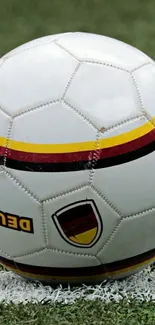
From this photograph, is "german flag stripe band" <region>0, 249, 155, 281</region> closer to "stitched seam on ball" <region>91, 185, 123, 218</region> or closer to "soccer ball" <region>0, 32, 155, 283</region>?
"soccer ball" <region>0, 32, 155, 283</region>

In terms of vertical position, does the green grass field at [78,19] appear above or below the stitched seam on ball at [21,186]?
above

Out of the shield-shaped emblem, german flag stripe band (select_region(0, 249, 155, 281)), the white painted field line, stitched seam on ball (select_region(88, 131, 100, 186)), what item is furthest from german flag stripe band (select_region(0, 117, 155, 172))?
the white painted field line

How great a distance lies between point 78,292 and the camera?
12.9 ft

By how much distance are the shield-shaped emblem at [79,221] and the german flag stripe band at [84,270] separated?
0.65 ft

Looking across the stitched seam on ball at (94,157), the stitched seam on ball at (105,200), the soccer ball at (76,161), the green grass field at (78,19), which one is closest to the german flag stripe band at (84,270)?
the soccer ball at (76,161)

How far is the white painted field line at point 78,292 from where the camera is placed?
3887mm

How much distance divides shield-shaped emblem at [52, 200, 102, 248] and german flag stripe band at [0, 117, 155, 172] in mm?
163

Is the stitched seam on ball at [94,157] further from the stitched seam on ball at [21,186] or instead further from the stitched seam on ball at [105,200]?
the stitched seam on ball at [21,186]

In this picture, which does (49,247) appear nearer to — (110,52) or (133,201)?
(133,201)

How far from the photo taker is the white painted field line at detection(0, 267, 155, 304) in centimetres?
389

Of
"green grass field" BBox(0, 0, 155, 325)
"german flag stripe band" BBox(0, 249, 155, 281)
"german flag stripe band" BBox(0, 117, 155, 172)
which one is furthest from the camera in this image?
"green grass field" BBox(0, 0, 155, 325)

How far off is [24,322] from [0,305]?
0.81ft

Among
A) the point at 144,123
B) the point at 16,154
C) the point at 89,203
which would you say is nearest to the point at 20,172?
the point at 16,154

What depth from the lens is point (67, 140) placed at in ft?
11.9
